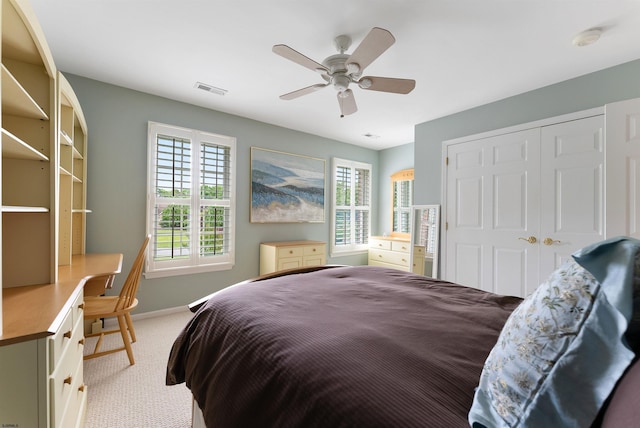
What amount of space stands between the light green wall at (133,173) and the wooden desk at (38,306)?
1.23 metres

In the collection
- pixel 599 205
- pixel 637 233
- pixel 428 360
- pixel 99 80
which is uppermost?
pixel 99 80

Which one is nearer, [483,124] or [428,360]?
[428,360]

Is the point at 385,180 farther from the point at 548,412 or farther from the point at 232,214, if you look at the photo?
the point at 548,412

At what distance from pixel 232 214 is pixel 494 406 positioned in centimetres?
356

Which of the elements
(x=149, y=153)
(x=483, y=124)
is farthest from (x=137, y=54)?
(x=483, y=124)

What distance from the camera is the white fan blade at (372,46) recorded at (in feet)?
5.17

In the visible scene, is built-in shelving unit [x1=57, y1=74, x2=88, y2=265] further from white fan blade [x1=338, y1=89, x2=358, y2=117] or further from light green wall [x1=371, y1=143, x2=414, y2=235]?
light green wall [x1=371, y1=143, x2=414, y2=235]

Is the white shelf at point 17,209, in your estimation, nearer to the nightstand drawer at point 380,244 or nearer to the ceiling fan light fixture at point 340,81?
the ceiling fan light fixture at point 340,81

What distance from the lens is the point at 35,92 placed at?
152cm

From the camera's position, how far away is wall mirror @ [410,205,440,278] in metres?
3.80

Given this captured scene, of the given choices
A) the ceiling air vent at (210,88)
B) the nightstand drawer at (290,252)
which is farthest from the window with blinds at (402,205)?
the ceiling air vent at (210,88)

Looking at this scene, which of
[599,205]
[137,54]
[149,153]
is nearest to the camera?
[137,54]

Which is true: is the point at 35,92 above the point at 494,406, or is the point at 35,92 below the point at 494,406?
above

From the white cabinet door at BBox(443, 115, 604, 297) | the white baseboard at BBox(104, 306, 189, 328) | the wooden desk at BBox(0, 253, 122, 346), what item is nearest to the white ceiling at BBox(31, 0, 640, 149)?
the white cabinet door at BBox(443, 115, 604, 297)
